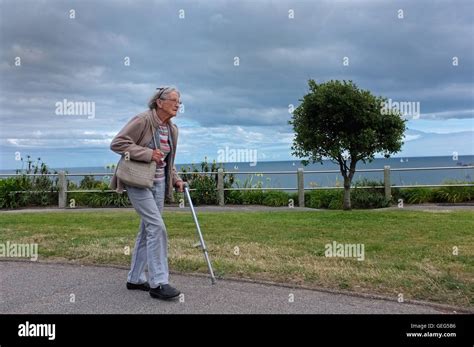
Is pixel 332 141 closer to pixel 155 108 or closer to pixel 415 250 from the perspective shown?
pixel 415 250

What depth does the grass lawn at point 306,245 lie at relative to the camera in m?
5.75

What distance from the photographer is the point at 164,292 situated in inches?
201

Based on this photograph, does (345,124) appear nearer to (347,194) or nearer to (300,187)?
(347,194)

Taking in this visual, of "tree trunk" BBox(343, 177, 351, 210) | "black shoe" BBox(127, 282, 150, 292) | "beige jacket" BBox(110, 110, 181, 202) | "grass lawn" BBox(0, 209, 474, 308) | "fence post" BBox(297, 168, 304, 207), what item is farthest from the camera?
"fence post" BBox(297, 168, 304, 207)

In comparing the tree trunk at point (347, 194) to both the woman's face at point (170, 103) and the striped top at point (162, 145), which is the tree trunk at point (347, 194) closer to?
the striped top at point (162, 145)

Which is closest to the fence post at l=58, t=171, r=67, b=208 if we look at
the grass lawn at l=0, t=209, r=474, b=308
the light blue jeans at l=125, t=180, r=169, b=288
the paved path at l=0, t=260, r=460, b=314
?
the grass lawn at l=0, t=209, r=474, b=308

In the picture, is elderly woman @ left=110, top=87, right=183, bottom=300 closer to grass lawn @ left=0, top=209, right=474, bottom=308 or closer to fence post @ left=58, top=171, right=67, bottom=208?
grass lawn @ left=0, top=209, right=474, bottom=308

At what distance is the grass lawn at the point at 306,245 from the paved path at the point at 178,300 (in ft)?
1.19

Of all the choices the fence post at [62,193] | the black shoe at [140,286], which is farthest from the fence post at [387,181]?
the black shoe at [140,286]

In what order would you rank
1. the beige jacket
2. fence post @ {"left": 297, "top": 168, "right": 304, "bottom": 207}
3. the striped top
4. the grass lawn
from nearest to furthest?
1. the beige jacket
2. the striped top
3. the grass lawn
4. fence post @ {"left": 297, "top": 168, "right": 304, "bottom": 207}

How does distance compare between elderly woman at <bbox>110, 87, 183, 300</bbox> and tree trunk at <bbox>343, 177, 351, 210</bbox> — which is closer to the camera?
elderly woman at <bbox>110, 87, 183, 300</bbox>

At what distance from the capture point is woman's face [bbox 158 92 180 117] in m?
5.19

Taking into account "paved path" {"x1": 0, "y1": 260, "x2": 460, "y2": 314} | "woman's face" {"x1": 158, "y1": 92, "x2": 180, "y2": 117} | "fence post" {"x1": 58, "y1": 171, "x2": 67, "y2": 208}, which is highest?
"woman's face" {"x1": 158, "y1": 92, "x2": 180, "y2": 117}

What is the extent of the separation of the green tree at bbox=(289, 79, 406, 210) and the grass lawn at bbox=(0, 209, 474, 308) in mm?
2392
